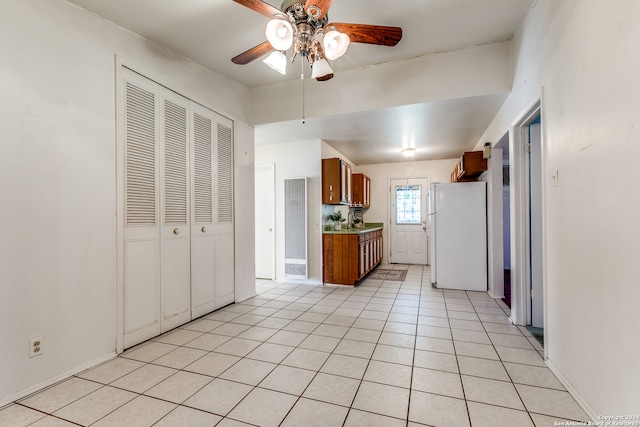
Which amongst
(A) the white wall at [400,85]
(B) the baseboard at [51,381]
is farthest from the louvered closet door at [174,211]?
(A) the white wall at [400,85]

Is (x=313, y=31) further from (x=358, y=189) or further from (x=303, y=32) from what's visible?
(x=358, y=189)

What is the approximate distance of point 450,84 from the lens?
3.26 m

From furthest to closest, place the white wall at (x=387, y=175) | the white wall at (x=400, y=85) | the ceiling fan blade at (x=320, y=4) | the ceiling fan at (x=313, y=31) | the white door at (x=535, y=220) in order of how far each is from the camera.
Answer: the white wall at (x=387, y=175)
the white wall at (x=400, y=85)
the white door at (x=535, y=220)
the ceiling fan at (x=313, y=31)
the ceiling fan blade at (x=320, y=4)

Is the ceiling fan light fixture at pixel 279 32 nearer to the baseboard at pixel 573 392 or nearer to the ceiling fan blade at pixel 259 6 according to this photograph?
the ceiling fan blade at pixel 259 6

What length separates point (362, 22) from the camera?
8.70 feet

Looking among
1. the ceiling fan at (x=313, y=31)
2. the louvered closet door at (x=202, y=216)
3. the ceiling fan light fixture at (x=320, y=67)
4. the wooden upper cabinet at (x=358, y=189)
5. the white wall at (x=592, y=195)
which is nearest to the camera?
the white wall at (x=592, y=195)

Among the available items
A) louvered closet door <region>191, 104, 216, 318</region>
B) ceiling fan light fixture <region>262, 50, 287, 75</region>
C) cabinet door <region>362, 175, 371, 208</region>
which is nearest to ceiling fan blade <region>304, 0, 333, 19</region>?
ceiling fan light fixture <region>262, 50, 287, 75</region>

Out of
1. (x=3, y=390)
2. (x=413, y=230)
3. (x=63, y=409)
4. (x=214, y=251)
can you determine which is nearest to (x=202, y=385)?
(x=63, y=409)

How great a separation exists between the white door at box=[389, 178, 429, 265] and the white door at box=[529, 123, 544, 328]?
403 cm

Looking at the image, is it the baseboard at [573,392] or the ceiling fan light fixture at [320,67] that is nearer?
the baseboard at [573,392]

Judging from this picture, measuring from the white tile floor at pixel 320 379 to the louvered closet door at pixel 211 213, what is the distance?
14.9 inches

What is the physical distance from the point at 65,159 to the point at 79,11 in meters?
1.20

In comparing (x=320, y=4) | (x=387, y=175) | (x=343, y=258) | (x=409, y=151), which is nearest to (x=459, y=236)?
(x=343, y=258)

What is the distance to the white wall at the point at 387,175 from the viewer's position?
7023mm
